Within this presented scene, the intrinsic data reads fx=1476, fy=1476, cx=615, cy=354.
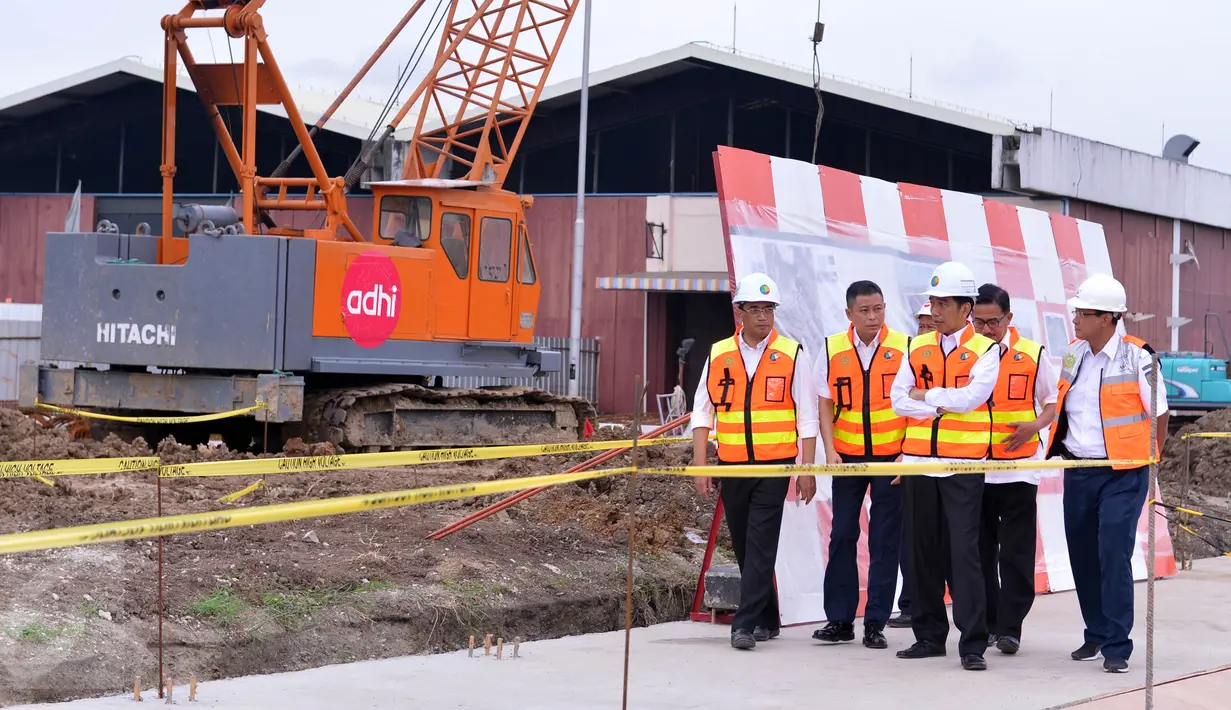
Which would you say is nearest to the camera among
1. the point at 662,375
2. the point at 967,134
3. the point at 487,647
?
the point at 487,647

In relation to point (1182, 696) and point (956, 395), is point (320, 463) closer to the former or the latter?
point (956, 395)

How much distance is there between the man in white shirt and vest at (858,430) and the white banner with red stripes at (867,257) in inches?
23.3

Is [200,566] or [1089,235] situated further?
[1089,235]

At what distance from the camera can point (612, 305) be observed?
117ft

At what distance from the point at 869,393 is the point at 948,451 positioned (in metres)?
0.79

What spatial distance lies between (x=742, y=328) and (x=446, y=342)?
35.9 ft

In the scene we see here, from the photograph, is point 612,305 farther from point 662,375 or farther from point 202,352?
point 202,352

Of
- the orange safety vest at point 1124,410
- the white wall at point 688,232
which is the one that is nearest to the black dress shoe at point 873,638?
the orange safety vest at point 1124,410

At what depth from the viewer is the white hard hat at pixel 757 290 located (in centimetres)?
857

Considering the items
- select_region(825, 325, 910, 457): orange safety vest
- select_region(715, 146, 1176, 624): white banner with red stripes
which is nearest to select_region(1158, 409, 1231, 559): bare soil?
select_region(715, 146, 1176, 624): white banner with red stripes

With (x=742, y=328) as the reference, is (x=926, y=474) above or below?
below

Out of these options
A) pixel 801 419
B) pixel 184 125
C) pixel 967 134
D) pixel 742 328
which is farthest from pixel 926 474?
pixel 184 125

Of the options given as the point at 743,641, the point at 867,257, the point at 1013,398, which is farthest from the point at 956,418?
the point at 867,257

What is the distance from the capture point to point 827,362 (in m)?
8.98
